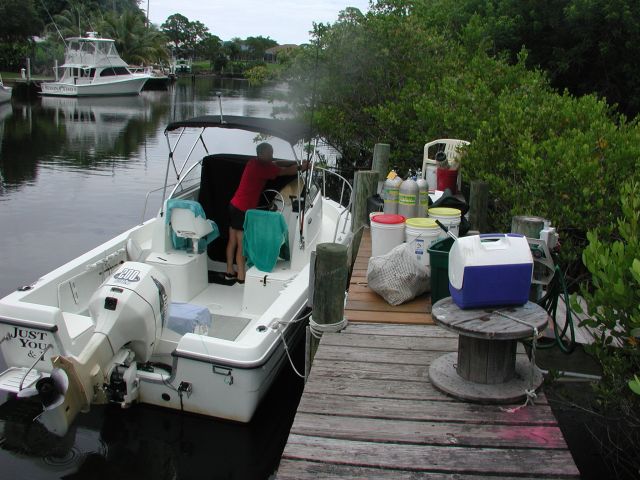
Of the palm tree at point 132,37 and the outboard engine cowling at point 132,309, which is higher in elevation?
the palm tree at point 132,37

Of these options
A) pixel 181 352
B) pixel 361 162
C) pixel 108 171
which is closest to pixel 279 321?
pixel 181 352

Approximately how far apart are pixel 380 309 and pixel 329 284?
705mm

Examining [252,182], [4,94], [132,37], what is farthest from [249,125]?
[132,37]

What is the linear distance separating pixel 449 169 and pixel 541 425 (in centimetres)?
509

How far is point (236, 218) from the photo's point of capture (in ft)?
21.6

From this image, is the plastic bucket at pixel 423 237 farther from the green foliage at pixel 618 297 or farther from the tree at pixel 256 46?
the tree at pixel 256 46

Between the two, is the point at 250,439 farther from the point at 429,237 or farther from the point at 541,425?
the point at 541,425

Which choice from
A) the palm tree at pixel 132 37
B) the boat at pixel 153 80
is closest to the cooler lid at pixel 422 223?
the boat at pixel 153 80

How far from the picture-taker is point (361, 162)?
14227 mm

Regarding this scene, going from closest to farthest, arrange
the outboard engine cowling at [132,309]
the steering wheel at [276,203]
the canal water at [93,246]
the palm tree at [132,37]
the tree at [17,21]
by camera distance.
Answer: the outboard engine cowling at [132,309]
the canal water at [93,246]
the steering wheel at [276,203]
the tree at [17,21]
the palm tree at [132,37]

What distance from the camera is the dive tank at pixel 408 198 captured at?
19.6 feet

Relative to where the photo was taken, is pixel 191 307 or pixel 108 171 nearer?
pixel 191 307

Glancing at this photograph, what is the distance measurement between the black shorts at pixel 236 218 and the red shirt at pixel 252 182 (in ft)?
0.13

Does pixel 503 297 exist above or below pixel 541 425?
above
